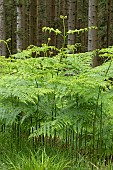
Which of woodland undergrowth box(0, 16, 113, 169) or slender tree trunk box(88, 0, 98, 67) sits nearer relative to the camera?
woodland undergrowth box(0, 16, 113, 169)

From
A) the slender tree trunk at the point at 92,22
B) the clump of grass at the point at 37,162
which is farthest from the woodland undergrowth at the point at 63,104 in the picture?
the slender tree trunk at the point at 92,22

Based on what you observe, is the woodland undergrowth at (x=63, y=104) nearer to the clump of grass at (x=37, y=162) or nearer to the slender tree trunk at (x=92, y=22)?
the clump of grass at (x=37, y=162)

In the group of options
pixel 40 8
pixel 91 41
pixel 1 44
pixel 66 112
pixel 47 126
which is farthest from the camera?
pixel 40 8

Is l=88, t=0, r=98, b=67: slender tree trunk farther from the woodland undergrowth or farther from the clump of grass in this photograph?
the clump of grass

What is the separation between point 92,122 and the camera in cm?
397

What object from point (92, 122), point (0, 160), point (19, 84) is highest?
point (19, 84)

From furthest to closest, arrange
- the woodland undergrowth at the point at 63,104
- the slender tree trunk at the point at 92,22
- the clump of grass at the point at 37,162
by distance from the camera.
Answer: the slender tree trunk at the point at 92,22 → the woodland undergrowth at the point at 63,104 → the clump of grass at the point at 37,162

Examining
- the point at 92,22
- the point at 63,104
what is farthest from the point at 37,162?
the point at 92,22

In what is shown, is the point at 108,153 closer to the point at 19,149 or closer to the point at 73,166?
the point at 73,166

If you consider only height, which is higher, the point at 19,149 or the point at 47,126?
the point at 47,126

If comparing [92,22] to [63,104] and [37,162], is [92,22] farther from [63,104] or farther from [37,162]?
[37,162]

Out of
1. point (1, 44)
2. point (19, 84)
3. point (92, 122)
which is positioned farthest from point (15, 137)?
point (1, 44)

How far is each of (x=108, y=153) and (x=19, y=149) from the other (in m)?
1.02

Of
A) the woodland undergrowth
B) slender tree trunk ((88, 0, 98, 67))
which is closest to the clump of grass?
the woodland undergrowth
